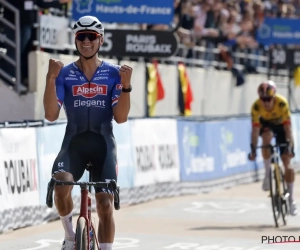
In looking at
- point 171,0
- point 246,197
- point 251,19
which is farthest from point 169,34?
point 251,19

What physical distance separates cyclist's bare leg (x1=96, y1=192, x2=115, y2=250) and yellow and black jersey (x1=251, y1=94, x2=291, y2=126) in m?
6.44

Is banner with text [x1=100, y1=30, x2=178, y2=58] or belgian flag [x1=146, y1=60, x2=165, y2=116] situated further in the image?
belgian flag [x1=146, y1=60, x2=165, y2=116]

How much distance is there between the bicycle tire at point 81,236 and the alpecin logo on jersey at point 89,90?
122 centimetres

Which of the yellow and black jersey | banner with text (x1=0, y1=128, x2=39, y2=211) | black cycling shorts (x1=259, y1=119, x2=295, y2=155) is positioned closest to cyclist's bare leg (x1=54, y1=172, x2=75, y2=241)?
banner with text (x1=0, y1=128, x2=39, y2=211)

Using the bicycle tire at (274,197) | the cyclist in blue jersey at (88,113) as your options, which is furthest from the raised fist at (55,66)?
the bicycle tire at (274,197)

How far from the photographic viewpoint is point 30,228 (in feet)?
42.5

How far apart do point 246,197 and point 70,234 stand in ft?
33.3

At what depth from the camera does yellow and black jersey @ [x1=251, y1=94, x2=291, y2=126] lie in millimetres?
14288

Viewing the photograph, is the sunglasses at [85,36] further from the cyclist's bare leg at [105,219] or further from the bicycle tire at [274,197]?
the bicycle tire at [274,197]

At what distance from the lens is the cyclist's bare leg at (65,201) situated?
819 cm

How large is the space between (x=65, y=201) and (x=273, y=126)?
688cm

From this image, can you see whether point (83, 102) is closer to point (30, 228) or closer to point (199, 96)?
point (30, 228)

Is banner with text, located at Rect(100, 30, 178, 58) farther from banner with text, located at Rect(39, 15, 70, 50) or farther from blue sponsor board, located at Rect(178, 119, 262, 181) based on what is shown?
blue sponsor board, located at Rect(178, 119, 262, 181)

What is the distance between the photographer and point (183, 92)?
2202 cm
